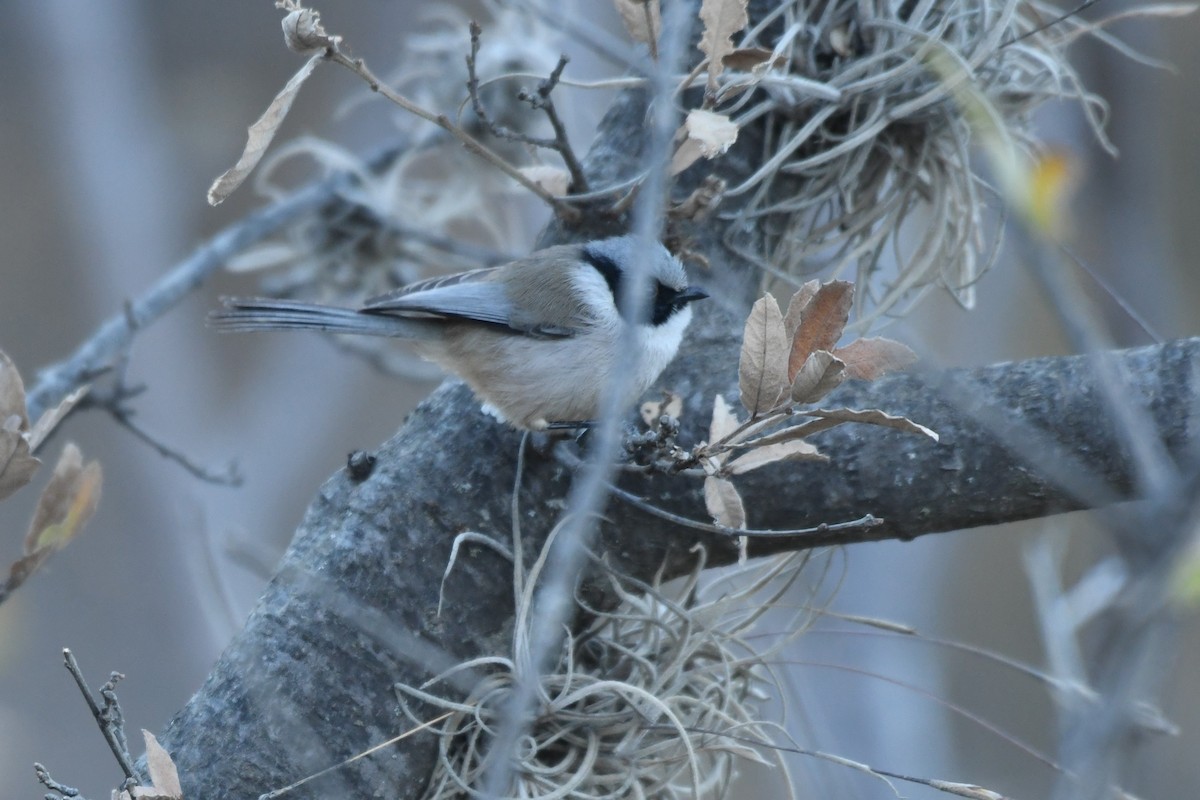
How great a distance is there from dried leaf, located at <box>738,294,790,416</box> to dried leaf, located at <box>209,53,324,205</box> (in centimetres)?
55

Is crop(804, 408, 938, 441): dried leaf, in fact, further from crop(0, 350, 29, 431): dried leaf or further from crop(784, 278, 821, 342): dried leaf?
crop(0, 350, 29, 431): dried leaf

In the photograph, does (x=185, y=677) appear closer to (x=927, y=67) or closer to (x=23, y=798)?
(x=23, y=798)

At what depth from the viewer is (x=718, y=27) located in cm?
134

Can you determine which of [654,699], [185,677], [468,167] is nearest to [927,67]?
[654,699]

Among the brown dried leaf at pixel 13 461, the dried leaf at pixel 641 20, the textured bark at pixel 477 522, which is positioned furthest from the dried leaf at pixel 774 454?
the brown dried leaf at pixel 13 461

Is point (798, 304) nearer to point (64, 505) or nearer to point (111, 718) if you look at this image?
point (111, 718)

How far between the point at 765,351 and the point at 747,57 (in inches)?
17.8

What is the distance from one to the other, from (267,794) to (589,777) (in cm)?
38

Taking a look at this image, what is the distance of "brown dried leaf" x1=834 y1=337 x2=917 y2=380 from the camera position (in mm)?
1182

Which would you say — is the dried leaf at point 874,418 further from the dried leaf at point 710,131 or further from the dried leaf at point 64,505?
the dried leaf at point 64,505

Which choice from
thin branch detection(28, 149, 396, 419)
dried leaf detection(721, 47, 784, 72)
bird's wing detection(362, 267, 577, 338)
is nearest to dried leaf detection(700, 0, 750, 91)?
dried leaf detection(721, 47, 784, 72)

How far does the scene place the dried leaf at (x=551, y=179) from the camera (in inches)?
61.8

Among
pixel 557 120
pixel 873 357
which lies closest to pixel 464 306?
pixel 557 120

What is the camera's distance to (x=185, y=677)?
5188 mm
